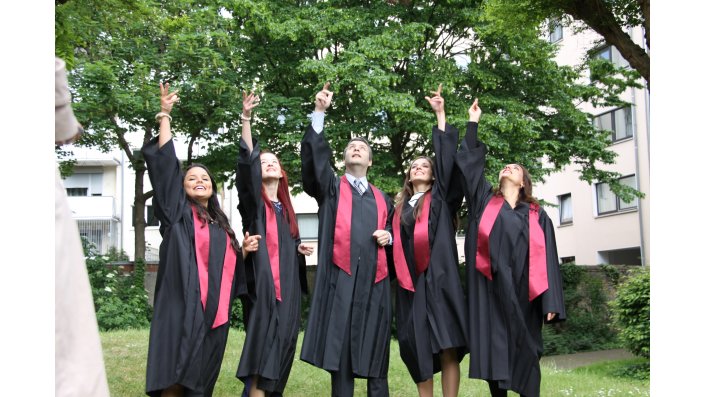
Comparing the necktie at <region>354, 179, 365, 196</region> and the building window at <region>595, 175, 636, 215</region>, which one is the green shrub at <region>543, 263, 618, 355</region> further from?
the necktie at <region>354, 179, 365, 196</region>

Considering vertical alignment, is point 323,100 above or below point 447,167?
above

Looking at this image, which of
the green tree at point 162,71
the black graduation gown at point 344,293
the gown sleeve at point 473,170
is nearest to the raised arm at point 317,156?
the black graduation gown at point 344,293

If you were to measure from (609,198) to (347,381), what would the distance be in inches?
868

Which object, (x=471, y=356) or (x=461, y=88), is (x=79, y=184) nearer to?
(x=461, y=88)

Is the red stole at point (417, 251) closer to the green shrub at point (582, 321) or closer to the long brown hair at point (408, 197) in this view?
the long brown hair at point (408, 197)

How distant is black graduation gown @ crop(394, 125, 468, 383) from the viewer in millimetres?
5609

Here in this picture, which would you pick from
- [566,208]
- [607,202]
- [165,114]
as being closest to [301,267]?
[165,114]

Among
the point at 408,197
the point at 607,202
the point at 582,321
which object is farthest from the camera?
the point at 607,202

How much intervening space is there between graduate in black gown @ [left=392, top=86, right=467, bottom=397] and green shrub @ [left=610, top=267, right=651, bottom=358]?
5.61 meters

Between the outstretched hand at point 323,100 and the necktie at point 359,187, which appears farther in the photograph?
the necktie at point 359,187

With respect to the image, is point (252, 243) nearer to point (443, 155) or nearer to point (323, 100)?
point (323, 100)

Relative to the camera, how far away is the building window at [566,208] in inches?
1091

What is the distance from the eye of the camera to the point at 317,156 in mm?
5773

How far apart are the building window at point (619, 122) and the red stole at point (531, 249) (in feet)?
64.0
